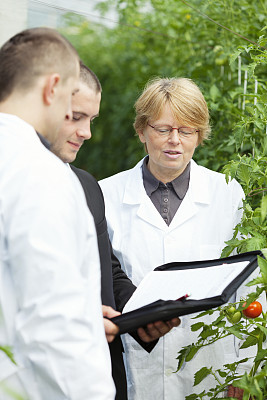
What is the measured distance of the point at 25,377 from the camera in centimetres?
135

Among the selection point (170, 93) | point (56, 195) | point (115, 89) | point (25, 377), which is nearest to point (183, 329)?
point (170, 93)

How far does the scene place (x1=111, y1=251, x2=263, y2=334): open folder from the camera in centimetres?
159

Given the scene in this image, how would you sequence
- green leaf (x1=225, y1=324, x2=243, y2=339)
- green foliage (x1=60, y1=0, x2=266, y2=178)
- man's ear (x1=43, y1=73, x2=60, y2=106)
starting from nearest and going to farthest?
man's ear (x1=43, y1=73, x2=60, y2=106) < green leaf (x1=225, y1=324, x2=243, y2=339) < green foliage (x1=60, y1=0, x2=266, y2=178)

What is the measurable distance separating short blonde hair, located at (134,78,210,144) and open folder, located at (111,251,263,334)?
1.99 feet

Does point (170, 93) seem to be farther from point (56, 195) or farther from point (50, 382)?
point (50, 382)

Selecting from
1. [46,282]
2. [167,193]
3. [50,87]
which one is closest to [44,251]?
[46,282]

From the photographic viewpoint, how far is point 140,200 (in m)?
2.39

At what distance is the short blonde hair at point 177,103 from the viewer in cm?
231

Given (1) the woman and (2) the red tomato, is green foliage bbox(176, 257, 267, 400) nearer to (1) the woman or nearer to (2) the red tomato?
(2) the red tomato

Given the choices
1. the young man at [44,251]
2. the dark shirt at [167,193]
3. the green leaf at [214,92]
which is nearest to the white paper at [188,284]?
the young man at [44,251]

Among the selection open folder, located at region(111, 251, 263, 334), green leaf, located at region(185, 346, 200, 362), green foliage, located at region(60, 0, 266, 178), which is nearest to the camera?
open folder, located at region(111, 251, 263, 334)

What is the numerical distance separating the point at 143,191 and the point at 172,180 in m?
0.12

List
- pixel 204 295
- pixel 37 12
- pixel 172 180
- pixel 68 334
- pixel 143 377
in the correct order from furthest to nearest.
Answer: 1. pixel 37 12
2. pixel 172 180
3. pixel 143 377
4. pixel 204 295
5. pixel 68 334

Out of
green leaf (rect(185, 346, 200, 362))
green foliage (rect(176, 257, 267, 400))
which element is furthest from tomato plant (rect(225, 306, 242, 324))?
green leaf (rect(185, 346, 200, 362))
